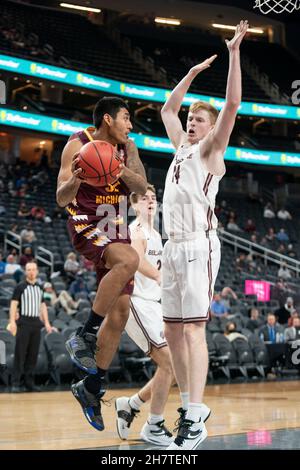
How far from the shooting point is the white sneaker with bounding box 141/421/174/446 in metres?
5.75

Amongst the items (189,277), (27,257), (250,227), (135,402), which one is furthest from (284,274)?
(189,277)

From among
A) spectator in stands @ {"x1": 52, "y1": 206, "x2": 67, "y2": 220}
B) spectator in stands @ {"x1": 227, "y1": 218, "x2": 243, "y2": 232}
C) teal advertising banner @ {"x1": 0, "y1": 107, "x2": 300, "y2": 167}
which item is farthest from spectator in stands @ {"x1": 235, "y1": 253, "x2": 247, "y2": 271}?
teal advertising banner @ {"x1": 0, "y1": 107, "x2": 300, "y2": 167}

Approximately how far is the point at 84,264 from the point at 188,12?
20.3 m

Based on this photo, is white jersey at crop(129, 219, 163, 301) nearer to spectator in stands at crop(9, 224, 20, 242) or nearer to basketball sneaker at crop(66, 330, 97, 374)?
basketball sneaker at crop(66, 330, 97, 374)

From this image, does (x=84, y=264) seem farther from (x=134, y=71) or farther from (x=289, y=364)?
(x=134, y=71)

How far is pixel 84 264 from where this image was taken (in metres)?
17.8

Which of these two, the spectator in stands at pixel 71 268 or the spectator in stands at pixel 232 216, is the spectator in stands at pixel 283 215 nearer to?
the spectator in stands at pixel 232 216

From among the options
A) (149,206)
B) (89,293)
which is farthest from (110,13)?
(149,206)

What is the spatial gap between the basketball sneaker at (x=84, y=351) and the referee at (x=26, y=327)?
5.98 metres

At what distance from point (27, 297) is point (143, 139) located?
19.8 metres

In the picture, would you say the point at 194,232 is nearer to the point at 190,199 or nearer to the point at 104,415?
the point at 190,199

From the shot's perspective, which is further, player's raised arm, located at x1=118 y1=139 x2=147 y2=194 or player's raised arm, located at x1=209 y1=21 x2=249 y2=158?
player's raised arm, located at x1=118 y1=139 x2=147 y2=194

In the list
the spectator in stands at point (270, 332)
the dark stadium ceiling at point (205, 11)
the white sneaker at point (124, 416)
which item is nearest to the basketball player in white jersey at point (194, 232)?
the white sneaker at point (124, 416)

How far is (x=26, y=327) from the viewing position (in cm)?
1095
